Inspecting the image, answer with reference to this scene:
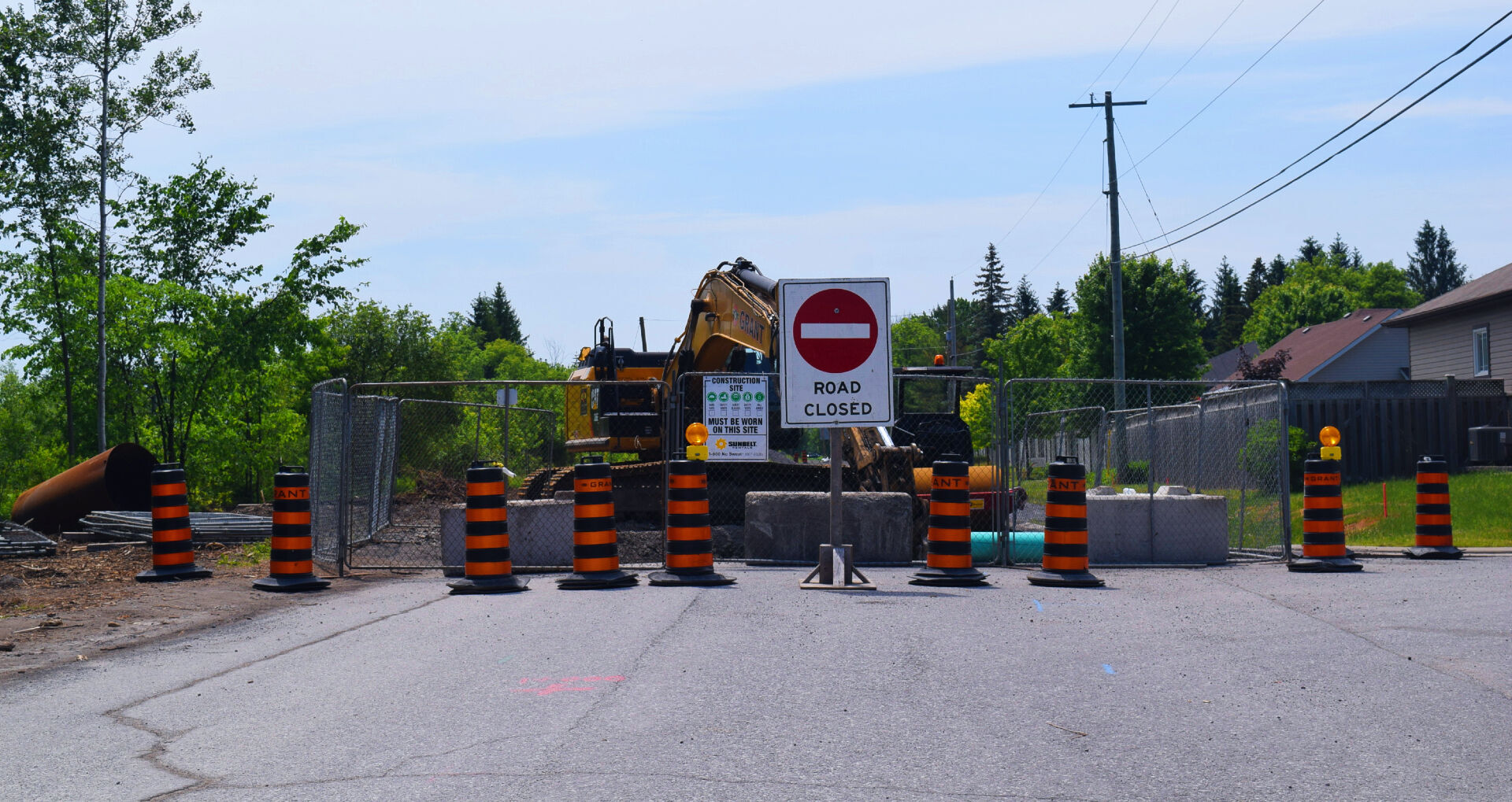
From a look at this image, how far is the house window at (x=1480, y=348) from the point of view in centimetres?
3500

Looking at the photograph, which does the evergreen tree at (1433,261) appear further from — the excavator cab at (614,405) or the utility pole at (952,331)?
the excavator cab at (614,405)

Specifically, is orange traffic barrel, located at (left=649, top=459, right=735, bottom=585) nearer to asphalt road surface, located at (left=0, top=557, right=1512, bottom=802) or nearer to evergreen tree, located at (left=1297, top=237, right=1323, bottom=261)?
asphalt road surface, located at (left=0, top=557, right=1512, bottom=802)

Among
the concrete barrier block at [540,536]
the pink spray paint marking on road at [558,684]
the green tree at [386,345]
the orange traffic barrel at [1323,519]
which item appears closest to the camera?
the pink spray paint marking on road at [558,684]

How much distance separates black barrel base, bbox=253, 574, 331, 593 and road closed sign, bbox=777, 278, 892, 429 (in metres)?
4.69

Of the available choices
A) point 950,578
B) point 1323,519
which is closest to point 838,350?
point 950,578

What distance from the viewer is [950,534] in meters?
11.6

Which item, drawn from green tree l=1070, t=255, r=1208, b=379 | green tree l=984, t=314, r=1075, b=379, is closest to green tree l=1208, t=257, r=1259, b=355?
green tree l=984, t=314, r=1075, b=379

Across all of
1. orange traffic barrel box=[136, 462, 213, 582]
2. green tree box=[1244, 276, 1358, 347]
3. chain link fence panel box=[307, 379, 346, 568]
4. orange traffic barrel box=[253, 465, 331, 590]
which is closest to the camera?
orange traffic barrel box=[253, 465, 331, 590]

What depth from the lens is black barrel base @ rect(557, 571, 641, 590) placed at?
11.4 m

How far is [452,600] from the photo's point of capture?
1066 cm

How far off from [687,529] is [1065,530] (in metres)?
3.51

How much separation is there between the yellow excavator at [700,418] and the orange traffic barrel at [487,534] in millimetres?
3711

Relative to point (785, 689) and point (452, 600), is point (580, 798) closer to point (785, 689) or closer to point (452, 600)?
point (785, 689)

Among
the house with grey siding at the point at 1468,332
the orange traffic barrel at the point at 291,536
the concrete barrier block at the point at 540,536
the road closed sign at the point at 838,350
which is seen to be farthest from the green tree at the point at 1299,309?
the orange traffic barrel at the point at 291,536
